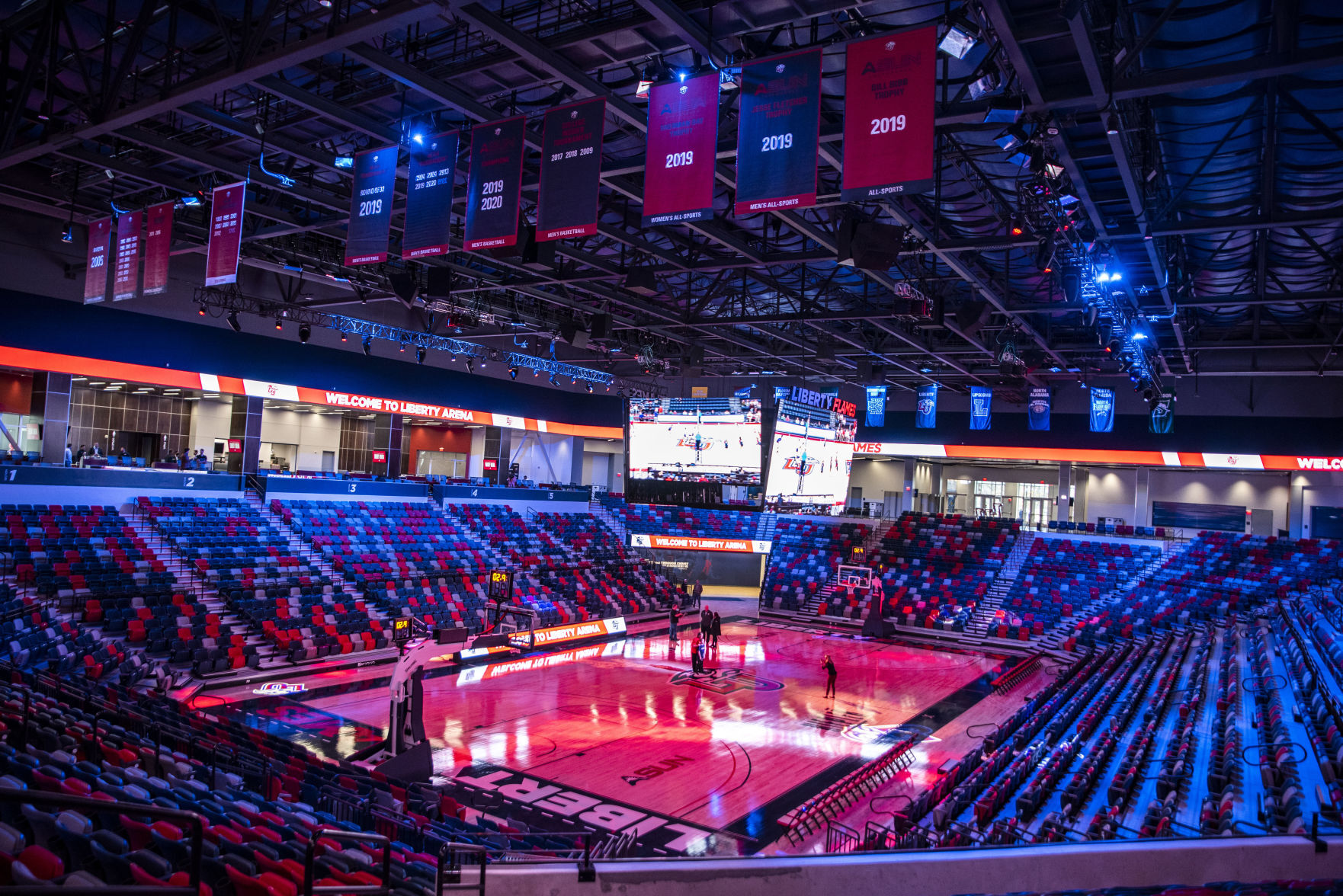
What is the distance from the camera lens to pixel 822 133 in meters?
11.0

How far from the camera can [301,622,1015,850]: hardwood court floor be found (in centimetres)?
1292

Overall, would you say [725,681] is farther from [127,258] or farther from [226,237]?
[127,258]

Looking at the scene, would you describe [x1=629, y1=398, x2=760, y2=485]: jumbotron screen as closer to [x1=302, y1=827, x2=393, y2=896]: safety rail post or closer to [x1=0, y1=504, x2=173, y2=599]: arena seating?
[x1=0, y1=504, x2=173, y2=599]: arena seating

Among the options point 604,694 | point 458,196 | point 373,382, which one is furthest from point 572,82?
point 373,382

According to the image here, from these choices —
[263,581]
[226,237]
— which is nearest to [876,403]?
[263,581]

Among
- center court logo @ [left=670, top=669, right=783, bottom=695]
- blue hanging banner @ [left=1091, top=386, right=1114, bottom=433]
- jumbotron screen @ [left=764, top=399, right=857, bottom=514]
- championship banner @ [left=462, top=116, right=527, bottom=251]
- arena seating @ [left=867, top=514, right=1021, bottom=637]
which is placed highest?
championship banner @ [left=462, top=116, right=527, bottom=251]

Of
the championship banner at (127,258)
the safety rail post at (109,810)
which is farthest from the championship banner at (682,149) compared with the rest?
the championship banner at (127,258)

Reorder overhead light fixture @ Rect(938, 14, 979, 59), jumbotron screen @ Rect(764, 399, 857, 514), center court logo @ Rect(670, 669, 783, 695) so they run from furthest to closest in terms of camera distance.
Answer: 1. jumbotron screen @ Rect(764, 399, 857, 514)
2. center court logo @ Rect(670, 669, 783, 695)
3. overhead light fixture @ Rect(938, 14, 979, 59)

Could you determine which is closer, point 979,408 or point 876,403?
point 876,403

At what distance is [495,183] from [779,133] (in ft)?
13.4

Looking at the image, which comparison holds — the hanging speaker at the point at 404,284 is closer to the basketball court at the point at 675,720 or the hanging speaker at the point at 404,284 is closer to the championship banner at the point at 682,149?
the basketball court at the point at 675,720

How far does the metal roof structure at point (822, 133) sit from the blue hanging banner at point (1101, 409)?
161cm

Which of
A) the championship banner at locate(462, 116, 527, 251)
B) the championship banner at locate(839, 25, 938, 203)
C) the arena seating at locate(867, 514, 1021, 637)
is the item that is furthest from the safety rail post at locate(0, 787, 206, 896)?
the arena seating at locate(867, 514, 1021, 637)

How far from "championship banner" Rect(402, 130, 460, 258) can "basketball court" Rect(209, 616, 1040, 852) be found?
26.1ft
